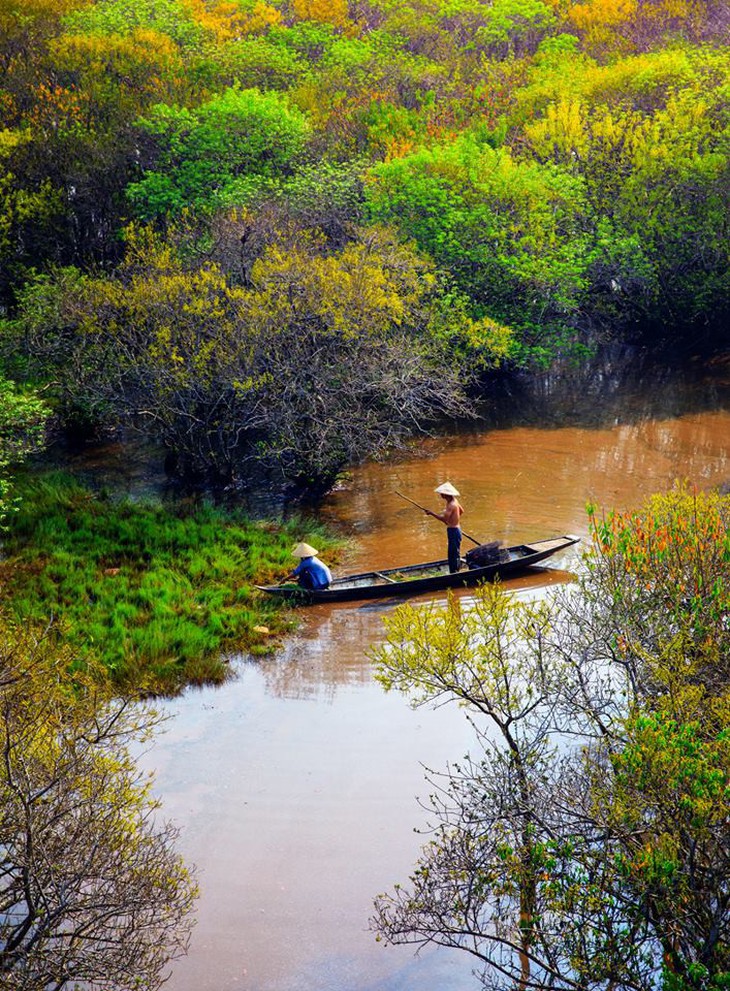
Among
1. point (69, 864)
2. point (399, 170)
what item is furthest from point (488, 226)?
point (69, 864)

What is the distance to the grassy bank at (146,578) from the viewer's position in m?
13.7

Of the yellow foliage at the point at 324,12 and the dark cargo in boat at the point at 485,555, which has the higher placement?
the yellow foliage at the point at 324,12

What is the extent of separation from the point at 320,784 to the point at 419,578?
5.37m

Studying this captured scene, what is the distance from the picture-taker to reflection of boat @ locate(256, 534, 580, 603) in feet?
50.8

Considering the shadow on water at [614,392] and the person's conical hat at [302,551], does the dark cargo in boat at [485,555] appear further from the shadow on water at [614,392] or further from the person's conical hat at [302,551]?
the shadow on water at [614,392]

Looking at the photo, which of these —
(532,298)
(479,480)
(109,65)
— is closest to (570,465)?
(479,480)

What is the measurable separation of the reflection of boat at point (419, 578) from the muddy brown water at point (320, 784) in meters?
0.30

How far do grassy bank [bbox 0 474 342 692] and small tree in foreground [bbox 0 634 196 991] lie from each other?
2.62m

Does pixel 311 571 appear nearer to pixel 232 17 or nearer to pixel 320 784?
pixel 320 784

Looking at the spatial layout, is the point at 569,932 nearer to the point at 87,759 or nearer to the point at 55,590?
the point at 87,759

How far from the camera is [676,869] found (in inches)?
255

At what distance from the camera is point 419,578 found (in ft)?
51.8

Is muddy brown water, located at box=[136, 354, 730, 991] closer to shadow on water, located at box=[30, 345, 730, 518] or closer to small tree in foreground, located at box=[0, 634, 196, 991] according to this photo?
small tree in foreground, located at box=[0, 634, 196, 991]

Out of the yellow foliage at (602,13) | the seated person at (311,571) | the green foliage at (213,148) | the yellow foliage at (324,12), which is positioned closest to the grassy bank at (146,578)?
the seated person at (311,571)
